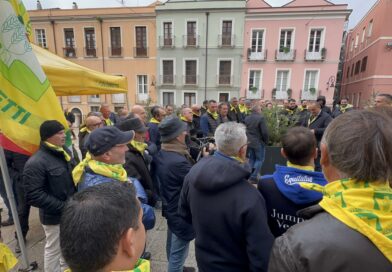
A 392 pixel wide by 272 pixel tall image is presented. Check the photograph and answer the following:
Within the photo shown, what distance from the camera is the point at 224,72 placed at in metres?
20.1

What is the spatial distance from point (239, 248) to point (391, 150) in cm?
108

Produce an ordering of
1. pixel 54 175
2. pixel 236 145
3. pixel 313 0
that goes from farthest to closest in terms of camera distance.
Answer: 1. pixel 313 0
2. pixel 54 175
3. pixel 236 145

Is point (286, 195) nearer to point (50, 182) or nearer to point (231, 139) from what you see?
point (231, 139)

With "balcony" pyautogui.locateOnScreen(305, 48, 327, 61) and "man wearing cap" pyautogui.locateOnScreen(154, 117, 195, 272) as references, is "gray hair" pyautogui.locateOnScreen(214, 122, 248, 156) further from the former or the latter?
"balcony" pyautogui.locateOnScreen(305, 48, 327, 61)

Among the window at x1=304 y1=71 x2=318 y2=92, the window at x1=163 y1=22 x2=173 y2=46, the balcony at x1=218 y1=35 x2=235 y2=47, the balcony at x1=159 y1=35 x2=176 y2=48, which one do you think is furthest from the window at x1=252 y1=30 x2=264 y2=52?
the window at x1=163 y1=22 x2=173 y2=46

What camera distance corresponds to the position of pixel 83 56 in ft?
70.9

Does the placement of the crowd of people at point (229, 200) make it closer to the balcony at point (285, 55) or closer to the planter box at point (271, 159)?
the planter box at point (271, 159)

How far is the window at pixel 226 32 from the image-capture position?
63.8 ft

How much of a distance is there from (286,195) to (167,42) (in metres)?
20.9

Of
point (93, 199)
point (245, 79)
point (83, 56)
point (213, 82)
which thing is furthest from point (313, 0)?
point (93, 199)

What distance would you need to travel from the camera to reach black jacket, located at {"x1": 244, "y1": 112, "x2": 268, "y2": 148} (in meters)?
5.53

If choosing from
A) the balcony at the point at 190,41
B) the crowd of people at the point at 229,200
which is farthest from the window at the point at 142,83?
the crowd of people at the point at 229,200

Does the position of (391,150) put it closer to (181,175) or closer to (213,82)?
(181,175)

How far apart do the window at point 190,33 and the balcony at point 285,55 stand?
6931 mm
